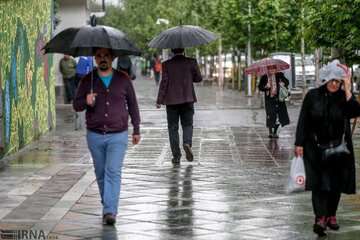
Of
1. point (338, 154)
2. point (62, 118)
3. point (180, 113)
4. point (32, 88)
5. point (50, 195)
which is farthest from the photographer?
point (62, 118)

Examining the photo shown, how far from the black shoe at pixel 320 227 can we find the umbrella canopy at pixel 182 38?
19.8ft

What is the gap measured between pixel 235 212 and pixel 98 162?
1583mm

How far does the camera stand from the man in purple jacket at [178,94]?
14633 mm

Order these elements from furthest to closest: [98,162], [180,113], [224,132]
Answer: [224,132], [180,113], [98,162]

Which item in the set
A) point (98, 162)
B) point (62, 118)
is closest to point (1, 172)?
point (98, 162)

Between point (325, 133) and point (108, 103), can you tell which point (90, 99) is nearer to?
point (108, 103)

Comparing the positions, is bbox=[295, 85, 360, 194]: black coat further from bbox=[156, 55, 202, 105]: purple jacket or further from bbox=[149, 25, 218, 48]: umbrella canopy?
bbox=[149, 25, 218, 48]: umbrella canopy

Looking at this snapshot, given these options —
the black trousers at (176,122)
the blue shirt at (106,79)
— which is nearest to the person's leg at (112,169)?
the blue shirt at (106,79)

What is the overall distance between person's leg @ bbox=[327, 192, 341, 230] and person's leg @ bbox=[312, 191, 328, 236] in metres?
0.07

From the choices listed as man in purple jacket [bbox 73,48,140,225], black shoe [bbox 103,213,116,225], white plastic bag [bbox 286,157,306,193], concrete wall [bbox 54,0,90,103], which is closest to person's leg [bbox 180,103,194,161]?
man in purple jacket [bbox 73,48,140,225]

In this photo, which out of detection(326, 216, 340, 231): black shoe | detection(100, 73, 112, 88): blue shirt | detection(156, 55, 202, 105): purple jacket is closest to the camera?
detection(326, 216, 340, 231): black shoe

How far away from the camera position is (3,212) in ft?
33.5

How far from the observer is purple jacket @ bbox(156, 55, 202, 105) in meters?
14.6

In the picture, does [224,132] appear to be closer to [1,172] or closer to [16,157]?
[16,157]
